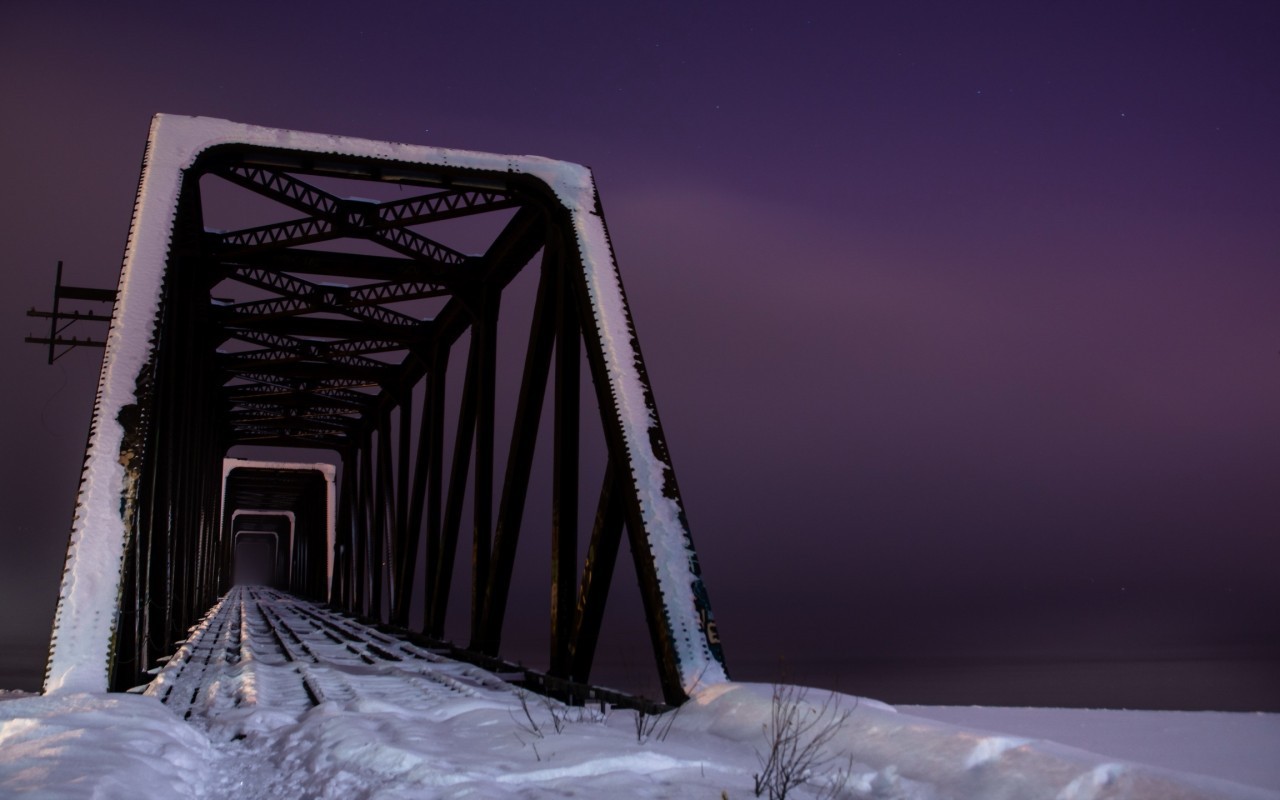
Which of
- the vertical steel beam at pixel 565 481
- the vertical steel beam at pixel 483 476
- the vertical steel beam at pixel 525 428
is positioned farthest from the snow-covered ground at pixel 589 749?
the vertical steel beam at pixel 483 476

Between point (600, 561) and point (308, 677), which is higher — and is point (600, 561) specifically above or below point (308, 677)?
above

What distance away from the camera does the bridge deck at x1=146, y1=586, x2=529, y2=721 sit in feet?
16.0

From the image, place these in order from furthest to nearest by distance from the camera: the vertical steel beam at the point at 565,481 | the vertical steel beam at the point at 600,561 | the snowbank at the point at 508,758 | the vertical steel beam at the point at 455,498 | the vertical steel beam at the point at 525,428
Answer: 1. the vertical steel beam at the point at 455,498
2. the vertical steel beam at the point at 525,428
3. the vertical steel beam at the point at 565,481
4. the vertical steel beam at the point at 600,561
5. the snowbank at the point at 508,758

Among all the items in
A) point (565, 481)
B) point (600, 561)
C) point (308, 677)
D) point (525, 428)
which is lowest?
point (308, 677)

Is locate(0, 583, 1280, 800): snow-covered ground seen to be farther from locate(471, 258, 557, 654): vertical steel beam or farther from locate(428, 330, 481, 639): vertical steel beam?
locate(428, 330, 481, 639): vertical steel beam

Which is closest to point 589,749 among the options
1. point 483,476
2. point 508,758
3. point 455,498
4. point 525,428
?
point 508,758

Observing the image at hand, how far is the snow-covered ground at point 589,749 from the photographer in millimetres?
2605

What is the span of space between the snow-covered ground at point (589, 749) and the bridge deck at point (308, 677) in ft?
0.19

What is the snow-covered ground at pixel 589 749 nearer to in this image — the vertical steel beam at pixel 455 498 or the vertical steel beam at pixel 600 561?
the vertical steel beam at pixel 600 561

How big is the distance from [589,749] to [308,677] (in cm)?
359

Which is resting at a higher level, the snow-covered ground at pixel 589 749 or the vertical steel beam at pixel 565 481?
the vertical steel beam at pixel 565 481

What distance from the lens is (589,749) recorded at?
3.19 meters

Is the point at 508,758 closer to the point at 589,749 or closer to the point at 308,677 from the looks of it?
the point at 589,749

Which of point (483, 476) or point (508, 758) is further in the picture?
point (483, 476)
